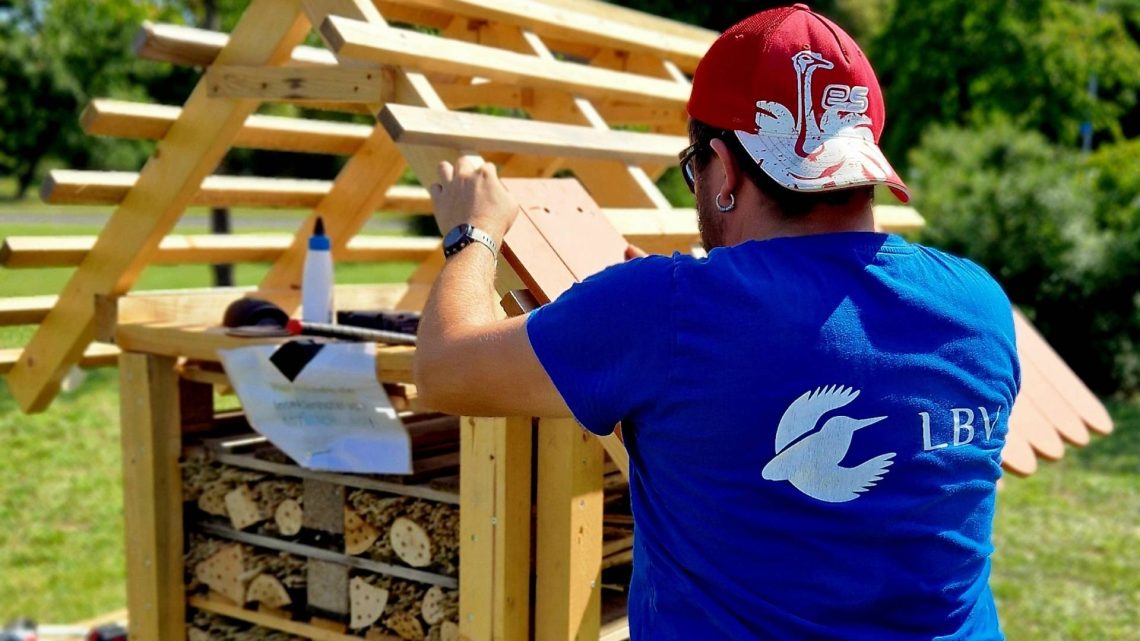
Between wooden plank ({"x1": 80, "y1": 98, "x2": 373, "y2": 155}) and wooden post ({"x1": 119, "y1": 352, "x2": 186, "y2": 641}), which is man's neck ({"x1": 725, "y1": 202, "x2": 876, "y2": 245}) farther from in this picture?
wooden post ({"x1": 119, "y1": 352, "x2": 186, "y2": 641})

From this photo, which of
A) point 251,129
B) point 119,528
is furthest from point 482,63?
point 119,528

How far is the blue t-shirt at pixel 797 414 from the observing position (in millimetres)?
1673

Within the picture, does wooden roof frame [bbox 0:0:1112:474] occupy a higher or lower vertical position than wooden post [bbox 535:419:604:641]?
higher

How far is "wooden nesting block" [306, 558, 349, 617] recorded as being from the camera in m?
3.45

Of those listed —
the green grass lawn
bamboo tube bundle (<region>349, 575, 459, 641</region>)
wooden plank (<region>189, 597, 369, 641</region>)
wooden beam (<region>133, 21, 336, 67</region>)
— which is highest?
wooden beam (<region>133, 21, 336, 67</region>)

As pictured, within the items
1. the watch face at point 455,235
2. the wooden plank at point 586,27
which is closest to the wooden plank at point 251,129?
the wooden plank at point 586,27

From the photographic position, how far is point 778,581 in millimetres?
1727

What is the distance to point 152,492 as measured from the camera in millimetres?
3668

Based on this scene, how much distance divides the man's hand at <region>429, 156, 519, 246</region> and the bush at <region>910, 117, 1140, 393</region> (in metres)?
10.6

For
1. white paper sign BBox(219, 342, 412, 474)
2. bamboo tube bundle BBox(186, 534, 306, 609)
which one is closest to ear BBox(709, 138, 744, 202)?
white paper sign BBox(219, 342, 412, 474)

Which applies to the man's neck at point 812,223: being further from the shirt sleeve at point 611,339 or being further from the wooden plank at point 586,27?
the wooden plank at point 586,27

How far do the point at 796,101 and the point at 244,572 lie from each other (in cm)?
252

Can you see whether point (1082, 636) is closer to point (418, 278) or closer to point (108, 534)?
point (418, 278)

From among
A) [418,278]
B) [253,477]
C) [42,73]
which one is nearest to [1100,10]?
[418,278]
